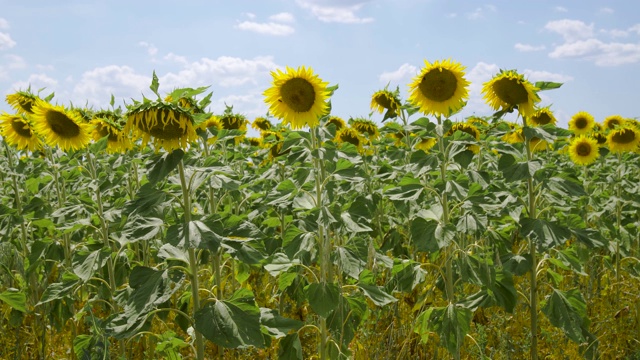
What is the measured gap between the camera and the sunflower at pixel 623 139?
7.77 metres

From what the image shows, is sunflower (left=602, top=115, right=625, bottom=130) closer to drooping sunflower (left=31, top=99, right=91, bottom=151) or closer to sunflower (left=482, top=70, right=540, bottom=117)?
sunflower (left=482, top=70, right=540, bottom=117)

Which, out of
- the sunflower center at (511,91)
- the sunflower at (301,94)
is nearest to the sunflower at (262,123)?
the sunflower at (301,94)

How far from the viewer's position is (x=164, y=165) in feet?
8.28

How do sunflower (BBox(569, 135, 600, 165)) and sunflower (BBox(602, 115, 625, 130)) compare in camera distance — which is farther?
sunflower (BBox(602, 115, 625, 130))

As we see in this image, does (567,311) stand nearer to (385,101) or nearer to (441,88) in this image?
(441,88)

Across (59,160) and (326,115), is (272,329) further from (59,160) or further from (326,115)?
(59,160)

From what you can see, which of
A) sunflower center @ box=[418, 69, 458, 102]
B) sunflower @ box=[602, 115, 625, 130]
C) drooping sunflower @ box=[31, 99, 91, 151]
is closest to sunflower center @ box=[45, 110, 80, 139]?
drooping sunflower @ box=[31, 99, 91, 151]

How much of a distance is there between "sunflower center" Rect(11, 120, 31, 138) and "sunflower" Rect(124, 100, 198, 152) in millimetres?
2534

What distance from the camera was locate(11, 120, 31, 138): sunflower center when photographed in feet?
15.3

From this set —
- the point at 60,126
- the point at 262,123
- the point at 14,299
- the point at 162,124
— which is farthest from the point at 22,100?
the point at 262,123

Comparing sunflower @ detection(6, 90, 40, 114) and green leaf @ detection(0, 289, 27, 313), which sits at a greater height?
sunflower @ detection(6, 90, 40, 114)

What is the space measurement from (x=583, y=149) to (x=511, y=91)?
14.0ft

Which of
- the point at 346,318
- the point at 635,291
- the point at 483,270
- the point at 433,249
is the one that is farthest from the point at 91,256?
the point at 635,291

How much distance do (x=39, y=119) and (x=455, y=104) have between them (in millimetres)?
2942
